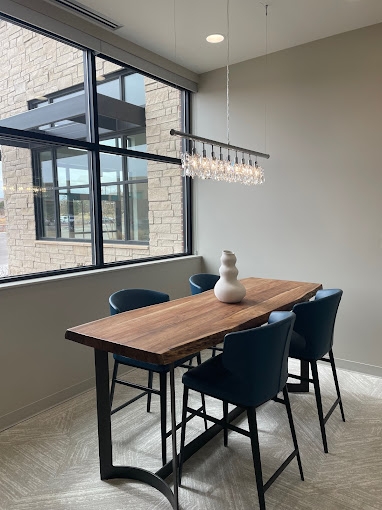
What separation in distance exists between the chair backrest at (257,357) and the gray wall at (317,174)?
1.93m

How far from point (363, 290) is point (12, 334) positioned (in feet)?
9.78

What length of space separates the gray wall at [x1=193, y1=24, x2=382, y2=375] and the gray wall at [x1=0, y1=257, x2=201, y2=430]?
155cm

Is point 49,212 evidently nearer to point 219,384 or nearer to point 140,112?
point 140,112

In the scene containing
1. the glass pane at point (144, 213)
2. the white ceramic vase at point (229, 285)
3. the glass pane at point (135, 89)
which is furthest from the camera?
the glass pane at point (135, 89)

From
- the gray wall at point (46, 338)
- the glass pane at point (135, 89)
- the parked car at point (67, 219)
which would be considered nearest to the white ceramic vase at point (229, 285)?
the gray wall at point (46, 338)

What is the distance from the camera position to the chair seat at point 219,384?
71.0 inches

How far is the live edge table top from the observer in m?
1.77

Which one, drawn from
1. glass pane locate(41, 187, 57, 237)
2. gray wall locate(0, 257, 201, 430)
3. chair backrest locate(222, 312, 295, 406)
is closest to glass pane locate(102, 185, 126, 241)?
gray wall locate(0, 257, 201, 430)

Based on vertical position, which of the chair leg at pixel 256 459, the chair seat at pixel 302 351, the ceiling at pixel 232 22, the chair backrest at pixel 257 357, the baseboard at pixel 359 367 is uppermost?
the ceiling at pixel 232 22

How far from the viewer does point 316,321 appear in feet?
7.49

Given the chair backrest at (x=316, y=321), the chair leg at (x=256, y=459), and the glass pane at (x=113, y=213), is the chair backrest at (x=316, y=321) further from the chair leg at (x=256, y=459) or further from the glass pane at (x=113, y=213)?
the glass pane at (x=113, y=213)

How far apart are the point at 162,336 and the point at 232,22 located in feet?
8.96

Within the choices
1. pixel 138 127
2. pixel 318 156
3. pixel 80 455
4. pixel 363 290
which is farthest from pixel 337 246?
pixel 80 455

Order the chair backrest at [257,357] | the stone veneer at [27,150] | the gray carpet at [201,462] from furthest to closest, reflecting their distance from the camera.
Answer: the stone veneer at [27,150] → the gray carpet at [201,462] → the chair backrest at [257,357]
